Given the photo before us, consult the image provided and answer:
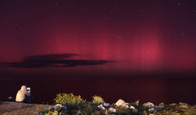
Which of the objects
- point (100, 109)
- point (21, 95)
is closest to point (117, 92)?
point (21, 95)

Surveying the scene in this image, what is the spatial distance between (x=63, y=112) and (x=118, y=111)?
6.59ft

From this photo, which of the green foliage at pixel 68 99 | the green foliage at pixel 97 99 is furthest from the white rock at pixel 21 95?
the green foliage at pixel 97 99

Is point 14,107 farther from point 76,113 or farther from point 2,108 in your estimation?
point 76,113

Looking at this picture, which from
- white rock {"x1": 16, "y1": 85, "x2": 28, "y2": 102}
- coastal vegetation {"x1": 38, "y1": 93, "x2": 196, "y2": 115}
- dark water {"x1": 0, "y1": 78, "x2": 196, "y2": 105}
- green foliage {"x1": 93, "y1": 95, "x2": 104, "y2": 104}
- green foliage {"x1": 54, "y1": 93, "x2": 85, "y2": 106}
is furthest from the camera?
dark water {"x1": 0, "y1": 78, "x2": 196, "y2": 105}

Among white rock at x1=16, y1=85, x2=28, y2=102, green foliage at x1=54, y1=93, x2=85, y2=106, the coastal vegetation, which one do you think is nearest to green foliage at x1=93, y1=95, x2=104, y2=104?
the coastal vegetation

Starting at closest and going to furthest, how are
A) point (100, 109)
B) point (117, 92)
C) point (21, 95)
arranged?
point (100, 109)
point (21, 95)
point (117, 92)

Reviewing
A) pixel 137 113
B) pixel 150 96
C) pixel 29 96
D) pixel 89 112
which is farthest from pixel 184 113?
pixel 150 96

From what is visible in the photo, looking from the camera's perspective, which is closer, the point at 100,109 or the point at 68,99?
the point at 100,109

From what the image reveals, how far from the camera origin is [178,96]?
112ft

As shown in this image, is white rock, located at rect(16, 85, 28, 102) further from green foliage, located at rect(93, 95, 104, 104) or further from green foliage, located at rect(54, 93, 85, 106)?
green foliage, located at rect(93, 95, 104, 104)

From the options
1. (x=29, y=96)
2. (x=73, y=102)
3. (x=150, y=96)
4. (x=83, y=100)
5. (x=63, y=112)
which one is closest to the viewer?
(x=63, y=112)

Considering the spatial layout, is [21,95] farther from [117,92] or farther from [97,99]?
[117,92]

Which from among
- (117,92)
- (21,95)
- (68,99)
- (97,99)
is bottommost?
(117,92)

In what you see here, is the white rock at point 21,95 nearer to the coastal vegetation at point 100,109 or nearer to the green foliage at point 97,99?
the coastal vegetation at point 100,109
